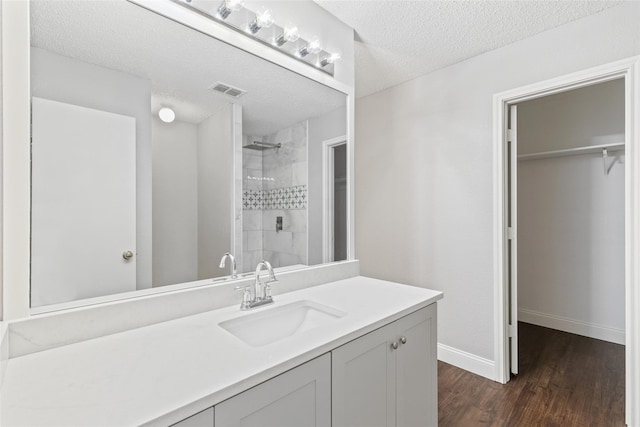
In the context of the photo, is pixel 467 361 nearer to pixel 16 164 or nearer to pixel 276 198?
pixel 276 198

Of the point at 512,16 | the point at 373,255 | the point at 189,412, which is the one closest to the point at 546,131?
the point at 512,16

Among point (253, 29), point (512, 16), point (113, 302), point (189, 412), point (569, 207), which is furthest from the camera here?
point (569, 207)

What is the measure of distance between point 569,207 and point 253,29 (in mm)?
3333

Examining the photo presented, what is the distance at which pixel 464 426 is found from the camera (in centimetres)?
179

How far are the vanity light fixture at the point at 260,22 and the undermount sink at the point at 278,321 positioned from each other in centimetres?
133

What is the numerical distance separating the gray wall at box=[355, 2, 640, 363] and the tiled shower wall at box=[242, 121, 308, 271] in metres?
1.33

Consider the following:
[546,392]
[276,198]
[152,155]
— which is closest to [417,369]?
[276,198]

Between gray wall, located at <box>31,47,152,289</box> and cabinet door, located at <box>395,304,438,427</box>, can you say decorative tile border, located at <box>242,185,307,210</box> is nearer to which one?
gray wall, located at <box>31,47,152,289</box>

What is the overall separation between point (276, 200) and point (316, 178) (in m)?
0.33

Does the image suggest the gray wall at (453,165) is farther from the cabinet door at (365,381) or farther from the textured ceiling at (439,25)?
the cabinet door at (365,381)

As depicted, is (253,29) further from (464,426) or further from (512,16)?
(464,426)

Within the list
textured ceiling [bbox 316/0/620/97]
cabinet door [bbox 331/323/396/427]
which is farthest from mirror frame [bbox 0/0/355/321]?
textured ceiling [bbox 316/0/620/97]

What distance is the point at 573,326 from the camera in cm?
303

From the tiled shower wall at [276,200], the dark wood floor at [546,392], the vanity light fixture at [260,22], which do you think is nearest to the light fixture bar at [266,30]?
the vanity light fixture at [260,22]
